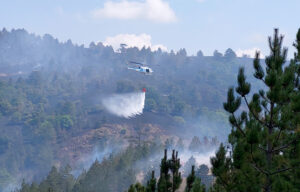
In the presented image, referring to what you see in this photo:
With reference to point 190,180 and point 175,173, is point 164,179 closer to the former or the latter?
point 175,173

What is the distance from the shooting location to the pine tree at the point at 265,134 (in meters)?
18.8

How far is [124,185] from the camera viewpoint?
11956 centimetres

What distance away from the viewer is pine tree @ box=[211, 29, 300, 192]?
18.8 metres

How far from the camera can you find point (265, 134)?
18.6 m

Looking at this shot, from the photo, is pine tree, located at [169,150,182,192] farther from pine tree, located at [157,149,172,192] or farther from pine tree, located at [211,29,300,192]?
pine tree, located at [211,29,300,192]

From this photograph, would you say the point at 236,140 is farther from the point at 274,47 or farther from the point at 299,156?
the point at 274,47

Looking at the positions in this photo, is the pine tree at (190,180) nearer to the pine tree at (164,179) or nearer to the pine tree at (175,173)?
the pine tree at (175,173)

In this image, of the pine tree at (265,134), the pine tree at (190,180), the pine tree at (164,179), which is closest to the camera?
the pine tree at (265,134)

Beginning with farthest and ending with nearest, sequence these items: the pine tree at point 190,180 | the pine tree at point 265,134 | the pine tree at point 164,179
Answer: the pine tree at point 190,180
the pine tree at point 164,179
the pine tree at point 265,134

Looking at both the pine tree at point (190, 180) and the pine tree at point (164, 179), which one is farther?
the pine tree at point (190, 180)

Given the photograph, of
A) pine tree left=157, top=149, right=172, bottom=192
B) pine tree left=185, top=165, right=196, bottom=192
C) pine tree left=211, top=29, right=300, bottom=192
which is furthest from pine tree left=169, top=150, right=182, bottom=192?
pine tree left=211, top=29, right=300, bottom=192

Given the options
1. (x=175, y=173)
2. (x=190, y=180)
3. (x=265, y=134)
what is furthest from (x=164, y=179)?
(x=265, y=134)

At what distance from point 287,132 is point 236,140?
3303 millimetres

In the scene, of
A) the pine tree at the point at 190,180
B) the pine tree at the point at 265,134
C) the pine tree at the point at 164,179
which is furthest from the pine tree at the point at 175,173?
the pine tree at the point at 265,134
